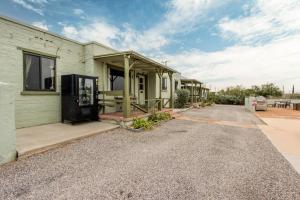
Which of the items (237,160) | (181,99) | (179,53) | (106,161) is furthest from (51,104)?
(179,53)

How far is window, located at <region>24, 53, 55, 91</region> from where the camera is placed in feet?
20.4

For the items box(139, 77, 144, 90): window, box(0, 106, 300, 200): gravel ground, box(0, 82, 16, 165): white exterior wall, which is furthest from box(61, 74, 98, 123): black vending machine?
box(139, 77, 144, 90): window

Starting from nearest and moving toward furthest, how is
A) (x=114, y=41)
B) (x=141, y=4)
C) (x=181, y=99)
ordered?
(x=141, y=4) < (x=114, y=41) < (x=181, y=99)

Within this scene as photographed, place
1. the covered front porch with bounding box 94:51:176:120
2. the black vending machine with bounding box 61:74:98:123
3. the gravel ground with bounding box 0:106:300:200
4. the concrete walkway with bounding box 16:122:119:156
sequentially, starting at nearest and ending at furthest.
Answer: the gravel ground with bounding box 0:106:300:200, the concrete walkway with bounding box 16:122:119:156, the black vending machine with bounding box 61:74:98:123, the covered front porch with bounding box 94:51:176:120

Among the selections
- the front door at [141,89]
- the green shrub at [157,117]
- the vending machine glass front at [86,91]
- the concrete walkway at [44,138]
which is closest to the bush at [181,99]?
the front door at [141,89]

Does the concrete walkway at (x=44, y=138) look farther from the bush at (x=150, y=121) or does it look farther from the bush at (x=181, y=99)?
the bush at (x=181, y=99)

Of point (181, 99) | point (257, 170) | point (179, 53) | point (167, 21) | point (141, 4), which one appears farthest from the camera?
point (179, 53)

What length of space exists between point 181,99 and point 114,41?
796 cm

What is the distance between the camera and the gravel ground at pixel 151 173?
2570 mm

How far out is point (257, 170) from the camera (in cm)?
348

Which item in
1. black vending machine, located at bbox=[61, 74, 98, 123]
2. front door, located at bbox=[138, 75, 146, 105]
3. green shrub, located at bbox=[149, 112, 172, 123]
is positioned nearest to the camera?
black vending machine, located at bbox=[61, 74, 98, 123]

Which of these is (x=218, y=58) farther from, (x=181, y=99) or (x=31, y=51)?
(x=31, y=51)

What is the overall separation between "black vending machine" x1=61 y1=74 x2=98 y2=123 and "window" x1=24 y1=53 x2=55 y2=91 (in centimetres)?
47

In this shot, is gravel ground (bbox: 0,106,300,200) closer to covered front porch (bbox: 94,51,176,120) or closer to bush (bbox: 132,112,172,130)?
bush (bbox: 132,112,172,130)
